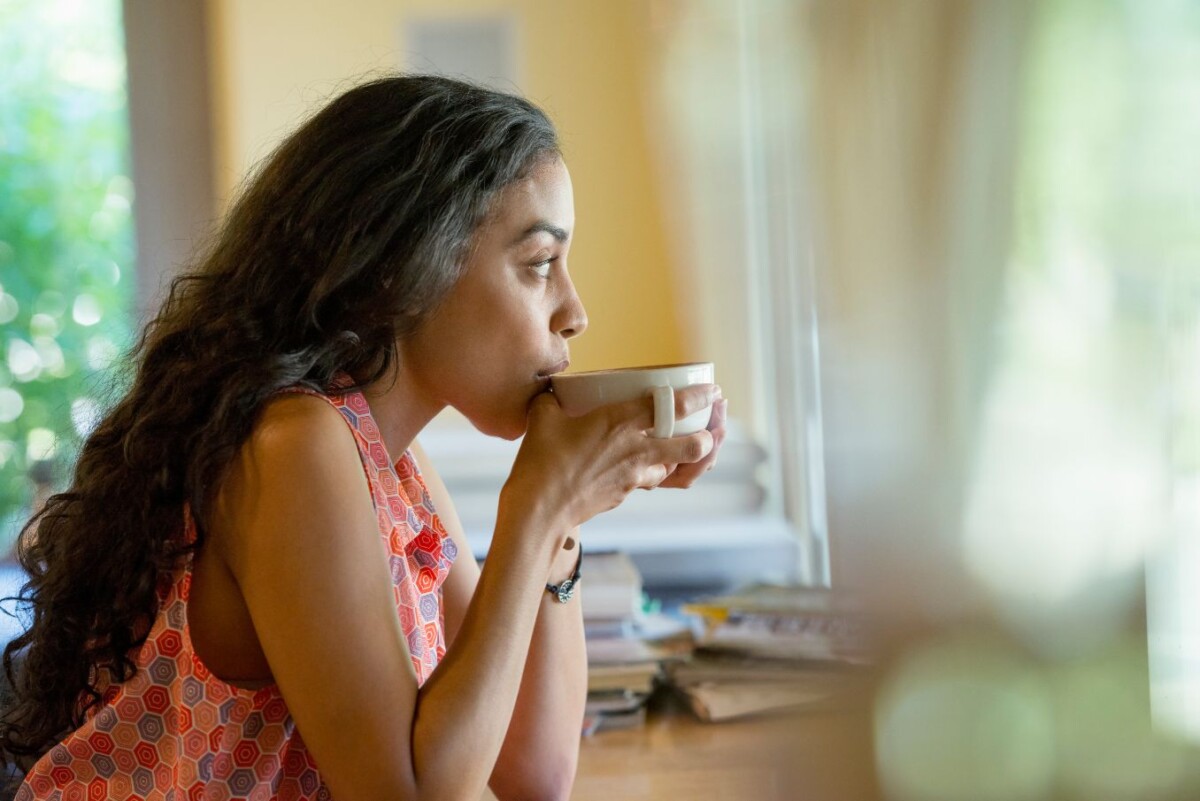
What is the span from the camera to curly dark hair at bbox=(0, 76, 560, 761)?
859 mm

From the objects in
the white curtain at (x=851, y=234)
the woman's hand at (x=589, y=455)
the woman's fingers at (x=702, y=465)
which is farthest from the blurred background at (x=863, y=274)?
the woman's hand at (x=589, y=455)

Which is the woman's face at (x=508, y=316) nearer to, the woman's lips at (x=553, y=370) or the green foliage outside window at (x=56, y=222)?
the woman's lips at (x=553, y=370)

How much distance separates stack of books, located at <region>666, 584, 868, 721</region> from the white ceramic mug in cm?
46

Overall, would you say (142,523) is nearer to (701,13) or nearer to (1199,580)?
(1199,580)

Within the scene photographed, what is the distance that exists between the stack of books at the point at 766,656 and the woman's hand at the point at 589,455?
0.44 meters

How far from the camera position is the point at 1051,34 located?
1165mm

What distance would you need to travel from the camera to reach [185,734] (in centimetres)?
85

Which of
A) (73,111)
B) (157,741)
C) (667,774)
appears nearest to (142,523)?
(157,741)

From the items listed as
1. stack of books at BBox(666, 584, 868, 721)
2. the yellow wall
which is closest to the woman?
stack of books at BBox(666, 584, 868, 721)

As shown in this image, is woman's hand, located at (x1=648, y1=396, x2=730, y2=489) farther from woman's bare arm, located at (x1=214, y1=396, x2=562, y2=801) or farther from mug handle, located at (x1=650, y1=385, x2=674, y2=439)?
woman's bare arm, located at (x1=214, y1=396, x2=562, y2=801)

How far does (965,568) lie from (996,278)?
312 millimetres

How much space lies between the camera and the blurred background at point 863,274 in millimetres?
1141

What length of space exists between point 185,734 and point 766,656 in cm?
69

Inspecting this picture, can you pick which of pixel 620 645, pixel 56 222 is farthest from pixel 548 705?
pixel 56 222
